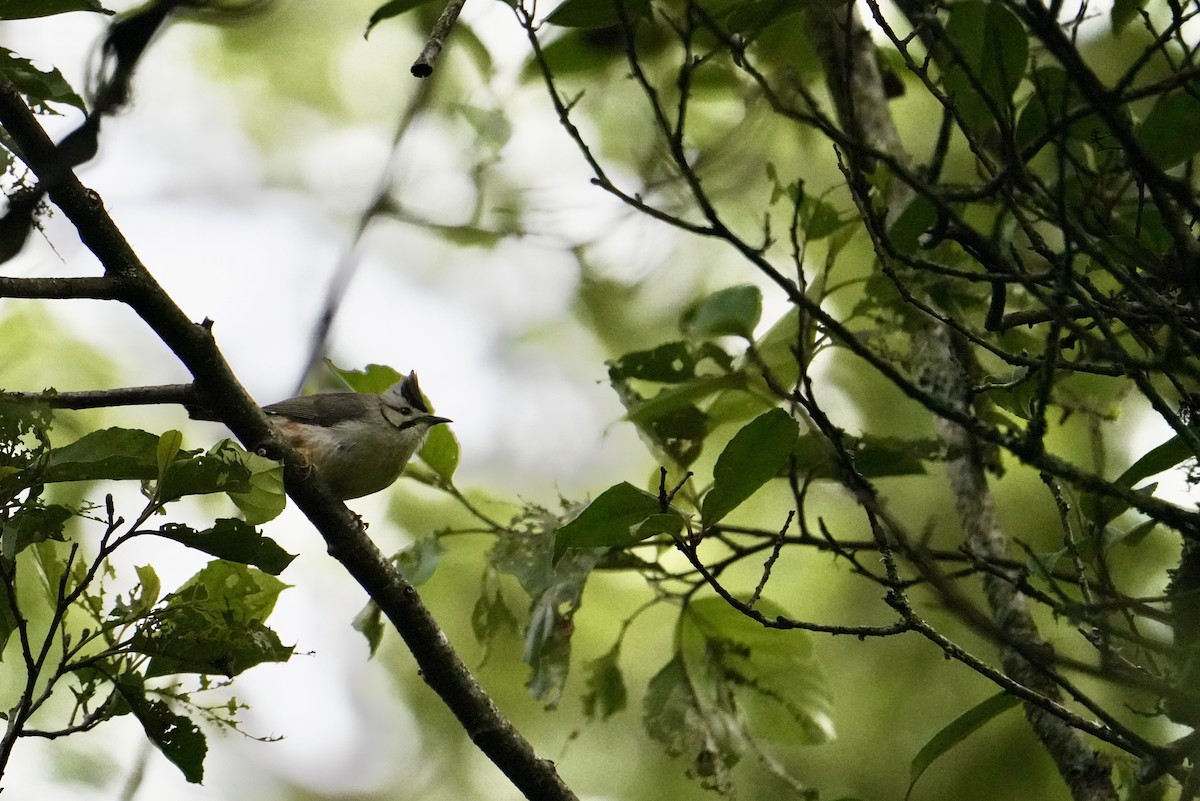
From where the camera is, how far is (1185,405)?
5.57 feet

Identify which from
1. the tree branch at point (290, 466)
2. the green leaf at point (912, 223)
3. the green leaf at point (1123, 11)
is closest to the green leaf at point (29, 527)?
the tree branch at point (290, 466)

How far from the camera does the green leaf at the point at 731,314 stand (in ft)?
8.80

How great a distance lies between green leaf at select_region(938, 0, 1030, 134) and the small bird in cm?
239

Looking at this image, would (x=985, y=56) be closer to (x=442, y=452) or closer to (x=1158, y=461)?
(x=1158, y=461)

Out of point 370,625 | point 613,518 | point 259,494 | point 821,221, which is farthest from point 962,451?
point 259,494

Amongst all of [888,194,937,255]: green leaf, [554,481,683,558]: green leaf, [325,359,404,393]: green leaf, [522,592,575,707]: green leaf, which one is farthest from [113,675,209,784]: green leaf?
[888,194,937,255]: green leaf

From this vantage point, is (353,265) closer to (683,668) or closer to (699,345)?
(699,345)

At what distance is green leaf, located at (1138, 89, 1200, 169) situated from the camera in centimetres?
192

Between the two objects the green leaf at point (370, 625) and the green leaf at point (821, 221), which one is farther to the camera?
the green leaf at point (370, 625)

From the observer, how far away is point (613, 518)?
6.63 feet

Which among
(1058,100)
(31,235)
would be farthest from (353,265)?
(1058,100)

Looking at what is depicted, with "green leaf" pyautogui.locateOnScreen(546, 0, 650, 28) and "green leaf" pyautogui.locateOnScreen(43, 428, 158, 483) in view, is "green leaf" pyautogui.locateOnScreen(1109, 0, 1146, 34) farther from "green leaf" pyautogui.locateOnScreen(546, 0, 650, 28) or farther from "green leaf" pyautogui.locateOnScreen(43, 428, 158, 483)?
"green leaf" pyautogui.locateOnScreen(43, 428, 158, 483)

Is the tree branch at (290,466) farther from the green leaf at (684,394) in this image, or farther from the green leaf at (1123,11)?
the green leaf at (1123,11)

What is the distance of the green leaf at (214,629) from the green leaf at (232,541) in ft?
0.42
